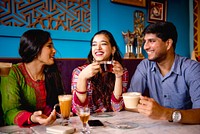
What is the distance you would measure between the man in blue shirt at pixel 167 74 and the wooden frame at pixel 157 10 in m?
2.04

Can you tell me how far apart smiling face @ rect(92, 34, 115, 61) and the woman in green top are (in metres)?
0.39

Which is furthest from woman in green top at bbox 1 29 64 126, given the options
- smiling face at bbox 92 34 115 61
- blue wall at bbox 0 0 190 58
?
blue wall at bbox 0 0 190 58

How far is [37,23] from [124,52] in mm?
1471

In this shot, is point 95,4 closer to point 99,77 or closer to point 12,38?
point 12,38

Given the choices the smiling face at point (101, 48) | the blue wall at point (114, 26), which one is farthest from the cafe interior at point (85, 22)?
the smiling face at point (101, 48)

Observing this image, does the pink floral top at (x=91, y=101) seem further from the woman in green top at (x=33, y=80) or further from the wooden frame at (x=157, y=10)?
the wooden frame at (x=157, y=10)

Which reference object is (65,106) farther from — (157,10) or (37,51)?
(157,10)

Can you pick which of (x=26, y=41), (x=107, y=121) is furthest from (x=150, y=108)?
(x=26, y=41)

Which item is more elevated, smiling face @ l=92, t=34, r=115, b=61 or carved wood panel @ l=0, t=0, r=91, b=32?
carved wood panel @ l=0, t=0, r=91, b=32

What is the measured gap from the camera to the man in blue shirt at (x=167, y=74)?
1.61 meters

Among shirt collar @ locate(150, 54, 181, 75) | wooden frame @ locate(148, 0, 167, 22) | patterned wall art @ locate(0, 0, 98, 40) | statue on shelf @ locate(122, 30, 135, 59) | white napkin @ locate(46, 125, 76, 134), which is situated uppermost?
wooden frame @ locate(148, 0, 167, 22)

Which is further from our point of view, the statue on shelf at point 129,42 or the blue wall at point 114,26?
the statue on shelf at point 129,42

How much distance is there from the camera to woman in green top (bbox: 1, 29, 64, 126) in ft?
4.72

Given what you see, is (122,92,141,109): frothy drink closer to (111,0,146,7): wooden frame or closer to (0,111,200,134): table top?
(0,111,200,134): table top
